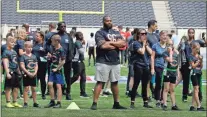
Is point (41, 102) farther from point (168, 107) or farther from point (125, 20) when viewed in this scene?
point (125, 20)

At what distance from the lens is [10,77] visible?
10484 mm

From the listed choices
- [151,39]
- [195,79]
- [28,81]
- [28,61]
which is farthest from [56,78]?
[195,79]

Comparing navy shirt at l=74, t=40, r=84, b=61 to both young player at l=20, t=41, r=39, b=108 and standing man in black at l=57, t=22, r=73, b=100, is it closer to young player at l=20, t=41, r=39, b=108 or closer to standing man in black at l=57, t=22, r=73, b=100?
standing man in black at l=57, t=22, r=73, b=100

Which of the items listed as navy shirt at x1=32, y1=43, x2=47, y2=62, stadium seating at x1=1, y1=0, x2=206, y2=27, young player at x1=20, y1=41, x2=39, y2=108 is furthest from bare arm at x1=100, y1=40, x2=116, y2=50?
stadium seating at x1=1, y1=0, x2=206, y2=27

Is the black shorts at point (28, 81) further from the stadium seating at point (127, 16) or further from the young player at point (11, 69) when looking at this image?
the stadium seating at point (127, 16)

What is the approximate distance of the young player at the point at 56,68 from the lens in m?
10.6

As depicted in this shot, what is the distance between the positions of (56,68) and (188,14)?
2471 cm

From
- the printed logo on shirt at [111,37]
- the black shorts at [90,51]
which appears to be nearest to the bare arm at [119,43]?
the printed logo on shirt at [111,37]

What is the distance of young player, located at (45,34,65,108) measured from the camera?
34.7ft

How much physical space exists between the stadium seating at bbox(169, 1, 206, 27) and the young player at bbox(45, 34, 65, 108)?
22.5m

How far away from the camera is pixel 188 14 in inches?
1353

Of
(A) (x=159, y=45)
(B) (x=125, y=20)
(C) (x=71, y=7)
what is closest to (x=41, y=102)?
(A) (x=159, y=45)

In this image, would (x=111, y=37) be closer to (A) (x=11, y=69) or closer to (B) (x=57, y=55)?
(B) (x=57, y=55)

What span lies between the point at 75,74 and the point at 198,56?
11.6 feet
